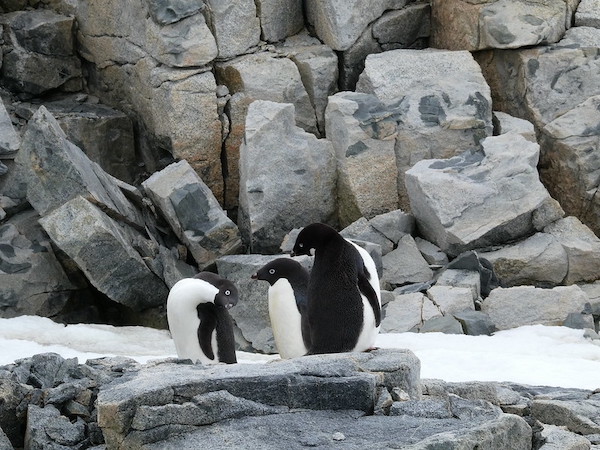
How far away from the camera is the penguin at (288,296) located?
28.7 ft

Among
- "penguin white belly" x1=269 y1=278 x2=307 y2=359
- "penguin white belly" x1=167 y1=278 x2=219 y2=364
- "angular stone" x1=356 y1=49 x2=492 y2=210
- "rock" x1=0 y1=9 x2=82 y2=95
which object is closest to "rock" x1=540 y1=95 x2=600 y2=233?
"angular stone" x1=356 y1=49 x2=492 y2=210

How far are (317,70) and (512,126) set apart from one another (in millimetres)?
2316

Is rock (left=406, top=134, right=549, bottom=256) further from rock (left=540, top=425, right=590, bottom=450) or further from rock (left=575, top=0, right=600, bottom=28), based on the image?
rock (left=540, top=425, right=590, bottom=450)

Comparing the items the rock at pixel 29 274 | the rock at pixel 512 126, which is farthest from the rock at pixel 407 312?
the rock at pixel 29 274

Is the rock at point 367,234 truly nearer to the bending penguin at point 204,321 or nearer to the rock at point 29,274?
the rock at point 29,274

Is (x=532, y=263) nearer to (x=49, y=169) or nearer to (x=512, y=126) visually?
(x=512, y=126)

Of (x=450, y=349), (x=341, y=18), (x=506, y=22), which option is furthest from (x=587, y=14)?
(x=450, y=349)

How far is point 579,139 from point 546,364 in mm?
4902

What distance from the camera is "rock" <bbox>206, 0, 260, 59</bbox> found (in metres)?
13.5

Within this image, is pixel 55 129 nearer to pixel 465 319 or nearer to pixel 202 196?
pixel 202 196

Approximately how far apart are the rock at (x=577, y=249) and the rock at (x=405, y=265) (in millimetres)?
1393

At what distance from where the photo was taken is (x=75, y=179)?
1171 cm

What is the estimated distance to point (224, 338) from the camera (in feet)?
27.7

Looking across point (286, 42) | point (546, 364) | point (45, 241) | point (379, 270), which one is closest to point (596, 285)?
point (379, 270)
